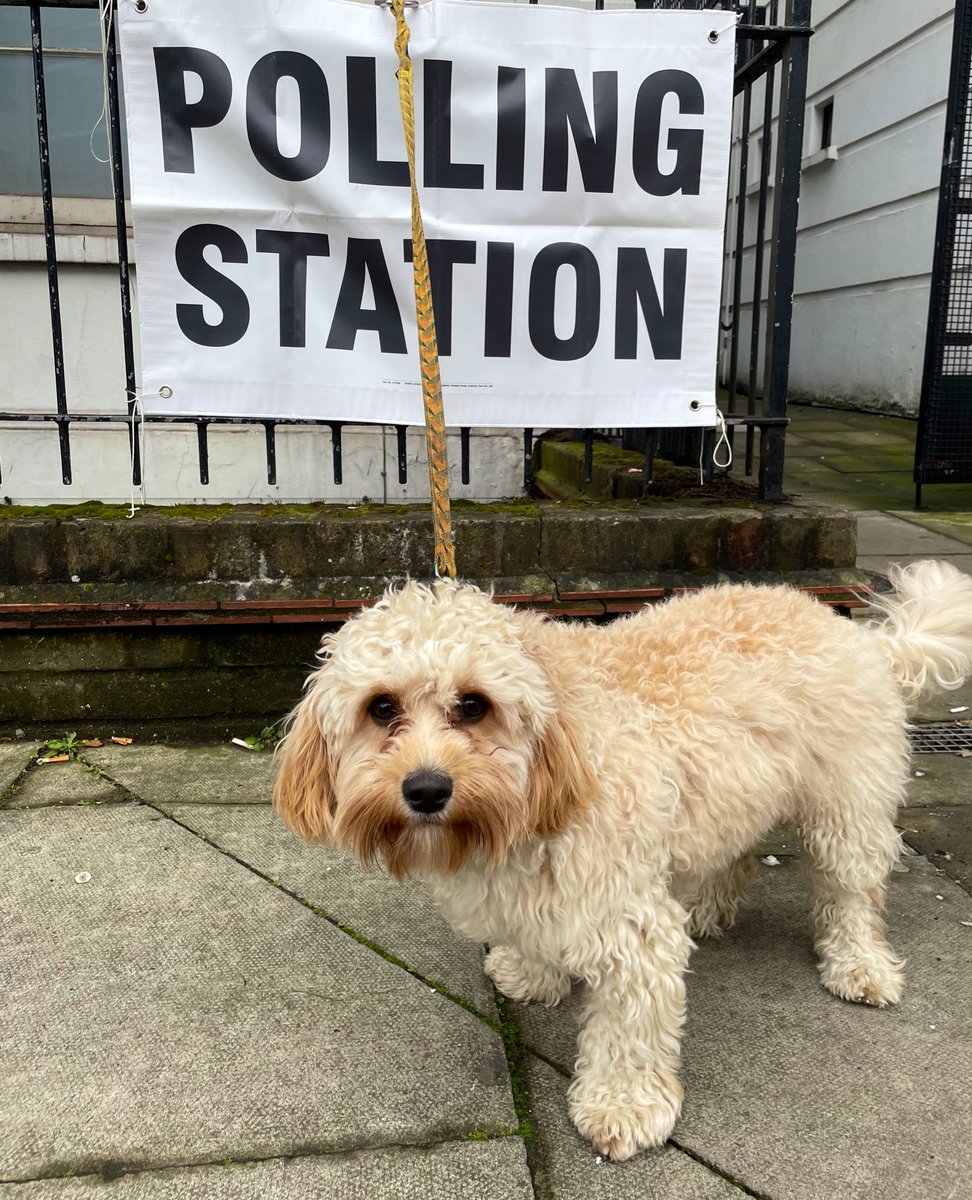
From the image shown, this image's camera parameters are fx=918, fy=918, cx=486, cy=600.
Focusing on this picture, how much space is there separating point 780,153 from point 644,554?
1.93m

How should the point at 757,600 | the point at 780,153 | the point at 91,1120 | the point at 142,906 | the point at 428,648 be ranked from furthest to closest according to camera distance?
1. the point at 780,153
2. the point at 142,906
3. the point at 757,600
4. the point at 91,1120
5. the point at 428,648

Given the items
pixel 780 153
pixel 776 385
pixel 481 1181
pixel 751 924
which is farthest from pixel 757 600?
pixel 780 153

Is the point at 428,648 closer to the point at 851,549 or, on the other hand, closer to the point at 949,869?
the point at 949,869

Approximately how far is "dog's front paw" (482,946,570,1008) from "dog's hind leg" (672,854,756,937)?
488 mm

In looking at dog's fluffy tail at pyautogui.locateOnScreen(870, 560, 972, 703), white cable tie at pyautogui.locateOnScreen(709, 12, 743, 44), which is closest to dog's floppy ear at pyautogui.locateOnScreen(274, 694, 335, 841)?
dog's fluffy tail at pyautogui.locateOnScreen(870, 560, 972, 703)

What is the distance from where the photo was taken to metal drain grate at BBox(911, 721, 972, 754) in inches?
160

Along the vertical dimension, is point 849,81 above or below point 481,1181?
above

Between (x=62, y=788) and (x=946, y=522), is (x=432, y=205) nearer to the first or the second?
(x=62, y=788)

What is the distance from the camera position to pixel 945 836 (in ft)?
11.2

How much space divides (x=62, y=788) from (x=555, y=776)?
253 cm

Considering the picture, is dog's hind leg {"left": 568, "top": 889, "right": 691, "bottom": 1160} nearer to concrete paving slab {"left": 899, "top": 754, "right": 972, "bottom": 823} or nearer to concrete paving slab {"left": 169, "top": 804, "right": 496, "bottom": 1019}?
concrete paving slab {"left": 169, "top": 804, "right": 496, "bottom": 1019}

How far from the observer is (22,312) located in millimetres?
5875

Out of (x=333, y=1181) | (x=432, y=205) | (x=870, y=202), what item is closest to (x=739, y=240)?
(x=432, y=205)

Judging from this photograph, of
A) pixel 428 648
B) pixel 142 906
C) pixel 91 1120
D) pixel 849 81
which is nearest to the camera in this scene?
pixel 428 648
